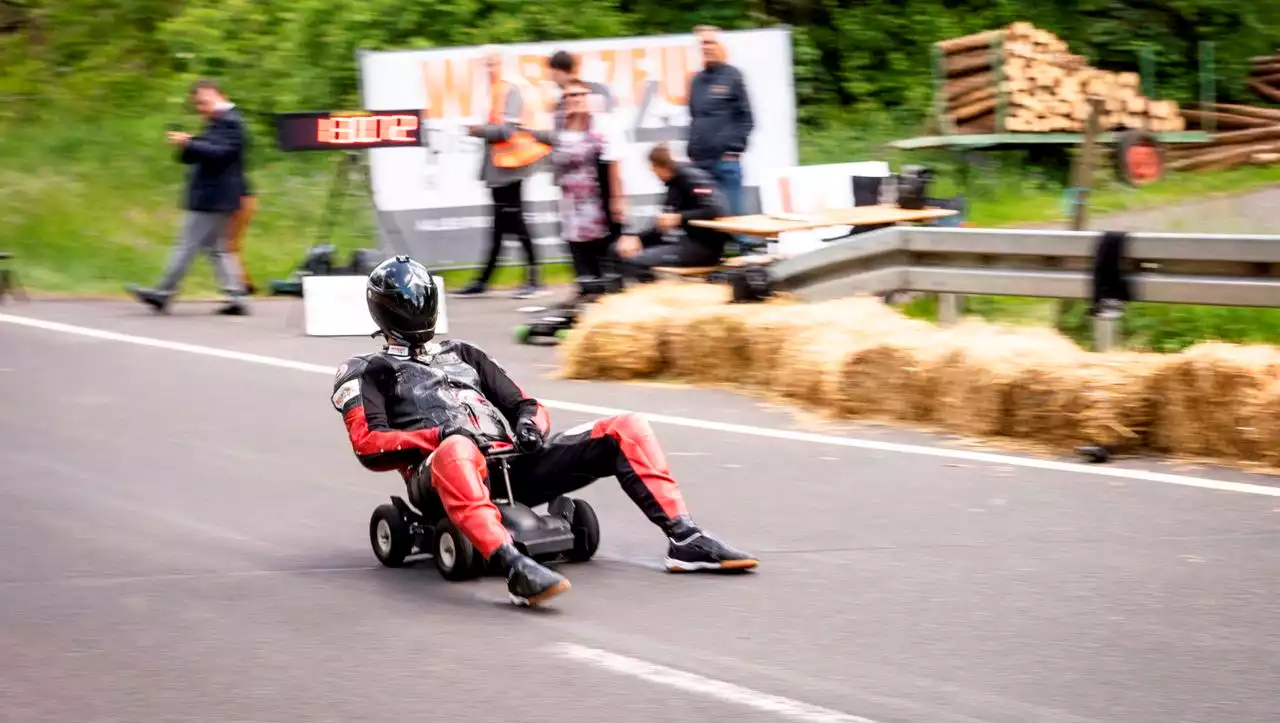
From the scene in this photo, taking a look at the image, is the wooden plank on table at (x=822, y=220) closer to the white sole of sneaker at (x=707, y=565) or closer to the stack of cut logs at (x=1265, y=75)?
the white sole of sneaker at (x=707, y=565)

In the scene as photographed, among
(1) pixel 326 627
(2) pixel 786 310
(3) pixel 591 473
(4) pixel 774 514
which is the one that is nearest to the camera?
(1) pixel 326 627

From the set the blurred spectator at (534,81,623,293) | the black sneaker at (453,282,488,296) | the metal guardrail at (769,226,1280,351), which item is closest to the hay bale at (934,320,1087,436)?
the metal guardrail at (769,226,1280,351)

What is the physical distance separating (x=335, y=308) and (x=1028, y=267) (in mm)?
5416

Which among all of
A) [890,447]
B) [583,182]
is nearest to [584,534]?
[890,447]

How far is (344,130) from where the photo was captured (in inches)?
633

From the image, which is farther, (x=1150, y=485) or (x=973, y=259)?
(x=973, y=259)

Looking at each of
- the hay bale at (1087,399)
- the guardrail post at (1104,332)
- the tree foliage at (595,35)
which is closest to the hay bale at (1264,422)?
the hay bale at (1087,399)

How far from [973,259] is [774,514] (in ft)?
13.9

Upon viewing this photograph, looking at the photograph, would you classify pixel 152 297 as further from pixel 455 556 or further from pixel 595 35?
pixel 455 556

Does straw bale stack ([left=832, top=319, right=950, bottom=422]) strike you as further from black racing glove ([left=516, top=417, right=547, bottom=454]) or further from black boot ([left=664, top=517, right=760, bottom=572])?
black racing glove ([left=516, top=417, right=547, bottom=454])

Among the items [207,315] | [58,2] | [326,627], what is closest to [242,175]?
[207,315]

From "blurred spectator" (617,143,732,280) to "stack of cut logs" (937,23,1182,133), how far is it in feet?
33.1

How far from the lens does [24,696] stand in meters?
5.68

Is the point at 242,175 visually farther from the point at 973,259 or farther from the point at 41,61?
the point at 41,61
